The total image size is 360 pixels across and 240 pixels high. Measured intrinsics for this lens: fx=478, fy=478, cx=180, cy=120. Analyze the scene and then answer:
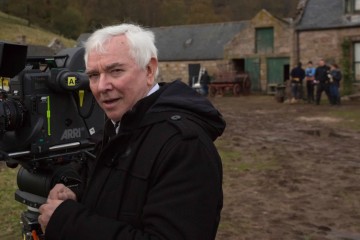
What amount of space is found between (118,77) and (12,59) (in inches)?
43.5

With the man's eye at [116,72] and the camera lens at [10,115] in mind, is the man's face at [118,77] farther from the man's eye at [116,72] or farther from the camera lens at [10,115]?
the camera lens at [10,115]

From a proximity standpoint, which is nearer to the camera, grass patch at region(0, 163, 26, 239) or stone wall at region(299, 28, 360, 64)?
grass patch at region(0, 163, 26, 239)

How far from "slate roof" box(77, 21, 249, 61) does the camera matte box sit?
26.2 meters

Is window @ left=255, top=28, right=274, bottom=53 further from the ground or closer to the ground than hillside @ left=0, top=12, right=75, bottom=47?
closer to the ground

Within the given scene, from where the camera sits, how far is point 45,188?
272 centimetres

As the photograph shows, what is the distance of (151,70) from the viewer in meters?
1.79

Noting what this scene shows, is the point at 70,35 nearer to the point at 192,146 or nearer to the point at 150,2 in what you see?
the point at 150,2

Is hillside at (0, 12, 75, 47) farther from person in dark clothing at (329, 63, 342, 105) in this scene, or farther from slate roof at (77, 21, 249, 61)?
person in dark clothing at (329, 63, 342, 105)

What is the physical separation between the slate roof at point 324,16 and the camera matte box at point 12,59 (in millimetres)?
19175

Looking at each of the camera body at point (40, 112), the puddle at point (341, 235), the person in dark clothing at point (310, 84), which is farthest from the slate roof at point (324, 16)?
the camera body at point (40, 112)

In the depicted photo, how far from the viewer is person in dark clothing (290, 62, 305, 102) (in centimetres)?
1786

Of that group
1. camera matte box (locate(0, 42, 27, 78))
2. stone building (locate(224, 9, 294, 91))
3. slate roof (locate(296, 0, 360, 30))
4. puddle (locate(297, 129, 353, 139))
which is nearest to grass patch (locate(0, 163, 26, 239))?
camera matte box (locate(0, 42, 27, 78))

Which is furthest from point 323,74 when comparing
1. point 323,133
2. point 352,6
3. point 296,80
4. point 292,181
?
point 292,181

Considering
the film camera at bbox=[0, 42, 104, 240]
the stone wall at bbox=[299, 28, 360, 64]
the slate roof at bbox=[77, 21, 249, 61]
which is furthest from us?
the slate roof at bbox=[77, 21, 249, 61]
